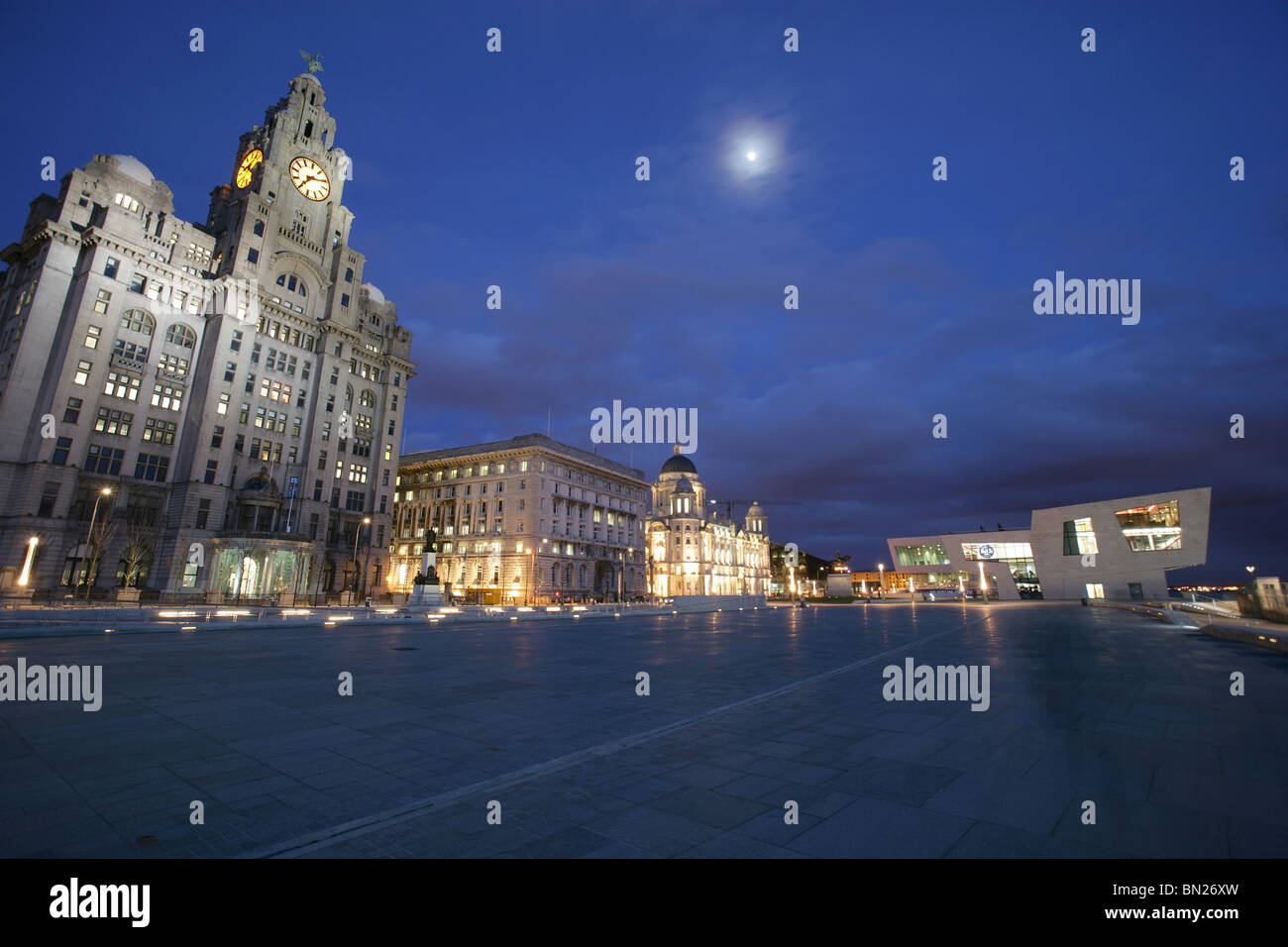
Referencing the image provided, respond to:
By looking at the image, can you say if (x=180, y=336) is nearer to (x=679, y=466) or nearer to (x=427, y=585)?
(x=427, y=585)

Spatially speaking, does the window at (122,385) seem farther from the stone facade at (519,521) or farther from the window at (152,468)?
the stone facade at (519,521)

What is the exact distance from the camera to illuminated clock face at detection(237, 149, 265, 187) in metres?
61.5

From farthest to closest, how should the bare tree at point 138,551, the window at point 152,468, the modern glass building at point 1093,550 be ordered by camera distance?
the modern glass building at point 1093,550, the window at point 152,468, the bare tree at point 138,551

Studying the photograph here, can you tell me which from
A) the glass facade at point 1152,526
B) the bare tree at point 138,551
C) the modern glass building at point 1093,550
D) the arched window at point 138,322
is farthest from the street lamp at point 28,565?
the glass facade at point 1152,526

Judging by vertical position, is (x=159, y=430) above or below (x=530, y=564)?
above

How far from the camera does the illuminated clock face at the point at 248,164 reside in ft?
202

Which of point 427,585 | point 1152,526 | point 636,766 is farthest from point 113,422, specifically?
point 1152,526

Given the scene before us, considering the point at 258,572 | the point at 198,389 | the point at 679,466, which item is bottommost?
the point at 258,572

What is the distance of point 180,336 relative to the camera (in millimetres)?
51281

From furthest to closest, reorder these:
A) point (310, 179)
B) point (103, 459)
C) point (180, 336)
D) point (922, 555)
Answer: point (922, 555) < point (310, 179) < point (180, 336) < point (103, 459)

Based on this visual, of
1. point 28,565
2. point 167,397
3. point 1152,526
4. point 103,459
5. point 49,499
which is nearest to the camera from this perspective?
point 28,565

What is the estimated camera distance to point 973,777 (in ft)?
18.1

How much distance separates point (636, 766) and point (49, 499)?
2323 inches

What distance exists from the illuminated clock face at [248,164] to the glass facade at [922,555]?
120m
